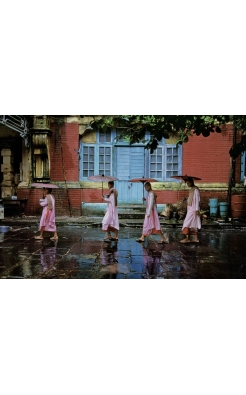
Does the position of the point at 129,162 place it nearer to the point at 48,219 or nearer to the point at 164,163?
the point at 164,163

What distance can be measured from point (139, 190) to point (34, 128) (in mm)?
4146

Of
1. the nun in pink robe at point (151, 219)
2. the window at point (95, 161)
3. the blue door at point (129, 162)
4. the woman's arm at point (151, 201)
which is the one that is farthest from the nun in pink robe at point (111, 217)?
the window at point (95, 161)

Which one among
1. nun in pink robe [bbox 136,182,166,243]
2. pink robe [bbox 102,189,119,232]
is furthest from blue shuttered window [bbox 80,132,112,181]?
nun in pink robe [bbox 136,182,166,243]

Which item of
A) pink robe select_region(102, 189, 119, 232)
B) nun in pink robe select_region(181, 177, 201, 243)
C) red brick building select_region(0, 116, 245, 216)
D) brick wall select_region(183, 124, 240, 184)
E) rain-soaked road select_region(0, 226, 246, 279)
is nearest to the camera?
rain-soaked road select_region(0, 226, 246, 279)

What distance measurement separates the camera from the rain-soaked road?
4996 mm

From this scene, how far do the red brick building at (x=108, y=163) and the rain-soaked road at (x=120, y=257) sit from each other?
7.60ft

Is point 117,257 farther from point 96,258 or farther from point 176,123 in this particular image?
point 176,123

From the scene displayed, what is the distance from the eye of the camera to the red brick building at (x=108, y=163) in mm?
10805

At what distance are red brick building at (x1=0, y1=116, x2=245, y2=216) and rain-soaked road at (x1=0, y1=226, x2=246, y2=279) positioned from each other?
2316 mm

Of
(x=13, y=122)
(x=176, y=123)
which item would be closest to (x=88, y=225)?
(x=13, y=122)

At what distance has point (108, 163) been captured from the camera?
1134 cm

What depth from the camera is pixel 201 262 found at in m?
5.73

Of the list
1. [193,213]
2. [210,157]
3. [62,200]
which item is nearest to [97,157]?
[62,200]

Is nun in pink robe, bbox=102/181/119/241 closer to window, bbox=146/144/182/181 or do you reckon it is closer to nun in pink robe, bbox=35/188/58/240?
nun in pink robe, bbox=35/188/58/240
